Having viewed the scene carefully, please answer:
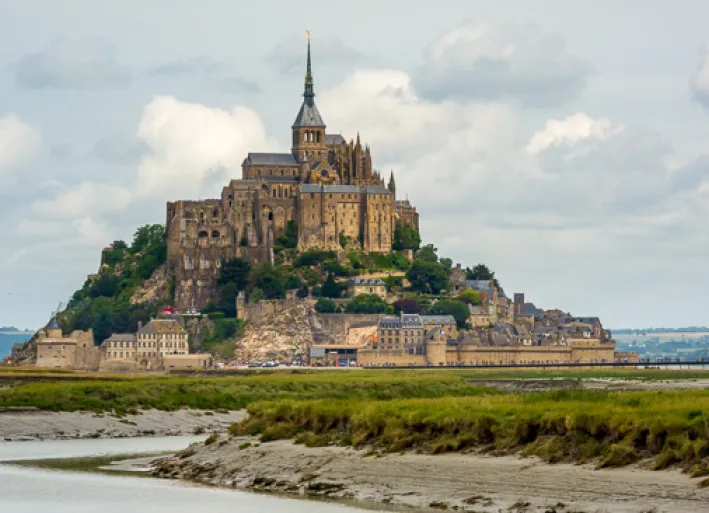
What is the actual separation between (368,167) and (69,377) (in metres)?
57.2

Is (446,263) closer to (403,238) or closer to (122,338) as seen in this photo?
(403,238)

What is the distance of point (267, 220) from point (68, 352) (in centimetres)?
2284

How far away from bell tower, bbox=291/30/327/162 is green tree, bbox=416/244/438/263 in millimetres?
13420

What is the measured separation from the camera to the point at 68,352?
138375 millimetres

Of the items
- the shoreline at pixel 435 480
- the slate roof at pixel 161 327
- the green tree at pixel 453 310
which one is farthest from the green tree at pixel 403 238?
the shoreline at pixel 435 480

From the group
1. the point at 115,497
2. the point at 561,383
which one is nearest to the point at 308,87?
the point at 561,383

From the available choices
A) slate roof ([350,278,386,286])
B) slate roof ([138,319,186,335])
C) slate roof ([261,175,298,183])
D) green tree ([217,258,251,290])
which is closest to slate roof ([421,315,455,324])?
slate roof ([350,278,386,286])

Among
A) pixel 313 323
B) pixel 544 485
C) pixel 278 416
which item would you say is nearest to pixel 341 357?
pixel 313 323

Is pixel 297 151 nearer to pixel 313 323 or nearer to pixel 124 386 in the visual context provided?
pixel 313 323

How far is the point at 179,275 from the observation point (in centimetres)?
14850

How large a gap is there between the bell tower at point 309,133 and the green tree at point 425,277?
15.1m

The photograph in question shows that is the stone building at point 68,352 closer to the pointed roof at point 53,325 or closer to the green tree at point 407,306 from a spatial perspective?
the pointed roof at point 53,325

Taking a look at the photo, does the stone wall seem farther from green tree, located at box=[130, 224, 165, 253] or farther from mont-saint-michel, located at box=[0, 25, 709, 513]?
green tree, located at box=[130, 224, 165, 253]

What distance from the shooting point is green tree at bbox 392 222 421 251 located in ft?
506
